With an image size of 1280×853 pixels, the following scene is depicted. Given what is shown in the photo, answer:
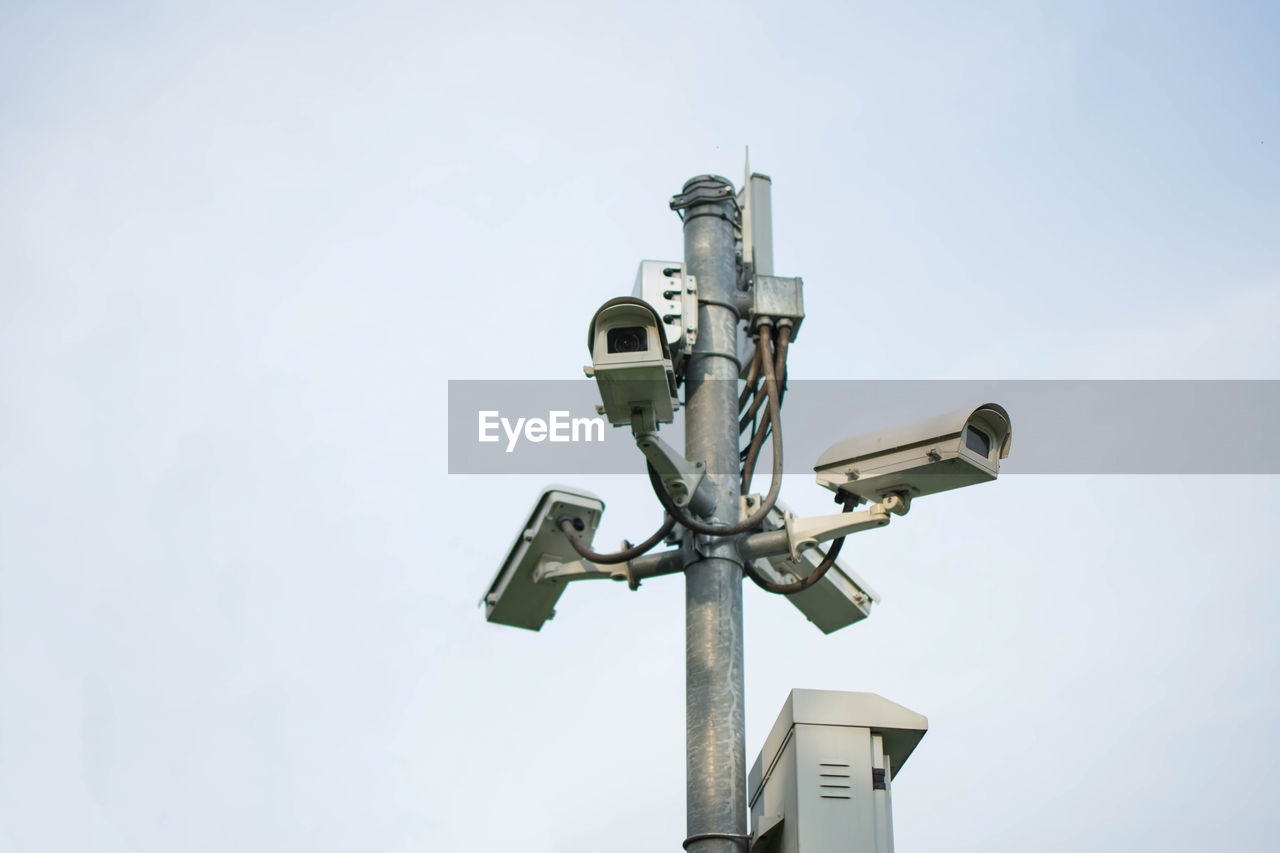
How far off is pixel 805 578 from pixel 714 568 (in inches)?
15.5

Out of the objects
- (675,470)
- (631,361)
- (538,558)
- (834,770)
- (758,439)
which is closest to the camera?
(631,361)

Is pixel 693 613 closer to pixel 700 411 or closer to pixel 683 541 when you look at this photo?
pixel 683 541

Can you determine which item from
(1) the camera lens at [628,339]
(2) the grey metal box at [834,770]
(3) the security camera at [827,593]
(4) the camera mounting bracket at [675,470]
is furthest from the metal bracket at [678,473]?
(2) the grey metal box at [834,770]

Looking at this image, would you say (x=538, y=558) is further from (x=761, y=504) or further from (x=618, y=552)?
(x=761, y=504)

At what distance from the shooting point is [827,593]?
607 cm

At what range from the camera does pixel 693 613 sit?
→ 5457 millimetres

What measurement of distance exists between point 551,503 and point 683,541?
1.74 feet

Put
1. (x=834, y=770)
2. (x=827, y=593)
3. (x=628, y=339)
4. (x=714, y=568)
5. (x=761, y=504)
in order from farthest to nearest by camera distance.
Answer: (x=827, y=593) < (x=761, y=504) < (x=714, y=568) < (x=834, y=770) < (x=628, y=339)

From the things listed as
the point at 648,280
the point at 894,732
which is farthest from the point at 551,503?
the point at 894,732

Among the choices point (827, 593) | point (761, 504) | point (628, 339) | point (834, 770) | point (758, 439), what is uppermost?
point (628, 339)

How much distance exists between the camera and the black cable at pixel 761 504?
5.33 metres

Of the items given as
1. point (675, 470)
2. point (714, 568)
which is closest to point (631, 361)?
point (675, 470)

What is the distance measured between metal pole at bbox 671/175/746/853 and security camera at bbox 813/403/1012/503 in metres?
0.56

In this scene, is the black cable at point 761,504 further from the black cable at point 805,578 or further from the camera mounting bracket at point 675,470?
the black cable at point 805,578
